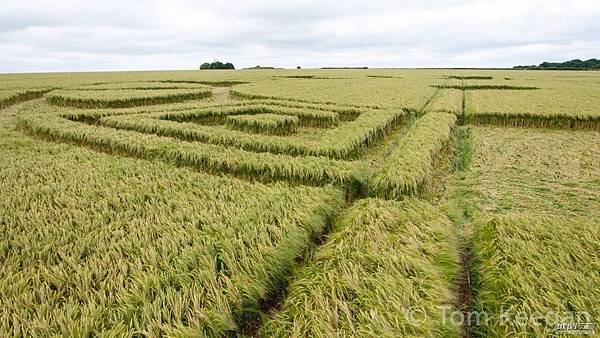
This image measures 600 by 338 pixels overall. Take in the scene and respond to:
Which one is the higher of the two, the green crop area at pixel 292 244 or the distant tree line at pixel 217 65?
the distant tree line at pixel 217 65

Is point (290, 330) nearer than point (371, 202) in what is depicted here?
Yes

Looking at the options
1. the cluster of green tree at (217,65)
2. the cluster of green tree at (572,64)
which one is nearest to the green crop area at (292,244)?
the cluster of green tree at (217,65)

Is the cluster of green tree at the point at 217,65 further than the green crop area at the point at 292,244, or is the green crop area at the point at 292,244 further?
the cluster of green tree at the point at 217,65

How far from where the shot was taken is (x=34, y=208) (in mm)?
5453

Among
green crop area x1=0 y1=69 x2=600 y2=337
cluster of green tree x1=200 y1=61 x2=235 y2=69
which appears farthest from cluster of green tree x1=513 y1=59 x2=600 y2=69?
Answer: green crop area x1=0 y1=69 x2=600 y2=337

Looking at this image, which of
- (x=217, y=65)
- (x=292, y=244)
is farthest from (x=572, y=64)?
(x=292, y=244)

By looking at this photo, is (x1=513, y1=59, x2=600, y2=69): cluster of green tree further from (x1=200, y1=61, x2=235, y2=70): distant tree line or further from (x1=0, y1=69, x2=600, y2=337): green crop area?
(x1=0, y1=69, x2=600, y2=337): green crop area

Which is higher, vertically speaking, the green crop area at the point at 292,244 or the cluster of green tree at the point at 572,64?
the cluster of green tree at the point at 572,64

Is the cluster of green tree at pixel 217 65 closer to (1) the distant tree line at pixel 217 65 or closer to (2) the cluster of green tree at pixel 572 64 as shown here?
(1) the distant tree line at pixel 217 65

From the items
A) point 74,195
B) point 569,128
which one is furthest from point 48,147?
point 569,128

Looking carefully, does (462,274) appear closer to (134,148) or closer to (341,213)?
(341,213)

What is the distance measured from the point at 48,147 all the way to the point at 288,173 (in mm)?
7309

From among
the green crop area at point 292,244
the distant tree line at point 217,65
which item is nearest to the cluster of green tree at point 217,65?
Result: the distant tree line at point 217,65

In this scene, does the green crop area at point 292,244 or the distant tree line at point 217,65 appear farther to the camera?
the distant tree line at point 217,65
